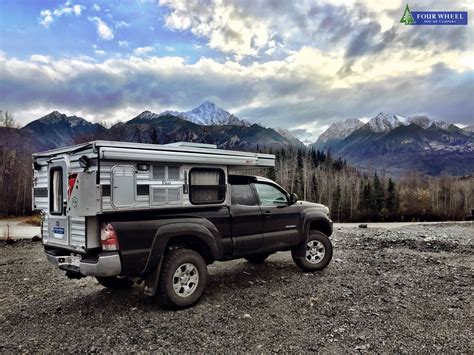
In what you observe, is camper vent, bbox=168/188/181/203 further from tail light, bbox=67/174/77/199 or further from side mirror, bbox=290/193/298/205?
side mirror, bbox=290/193/298/205

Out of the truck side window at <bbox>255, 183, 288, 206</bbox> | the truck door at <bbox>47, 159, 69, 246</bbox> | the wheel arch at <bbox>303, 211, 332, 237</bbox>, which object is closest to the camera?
the truck door at <bbox>47, 159, 69, 246</bbox>

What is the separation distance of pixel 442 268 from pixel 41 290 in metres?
8.56

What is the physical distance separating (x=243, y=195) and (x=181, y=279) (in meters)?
1.98

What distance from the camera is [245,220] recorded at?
650 cm

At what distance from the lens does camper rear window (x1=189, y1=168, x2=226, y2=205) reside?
5.87m

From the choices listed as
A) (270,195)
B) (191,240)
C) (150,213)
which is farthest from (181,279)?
(270,195)

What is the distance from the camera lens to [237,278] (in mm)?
7266

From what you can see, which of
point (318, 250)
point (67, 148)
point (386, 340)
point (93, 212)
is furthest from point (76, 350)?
point (318, 250)

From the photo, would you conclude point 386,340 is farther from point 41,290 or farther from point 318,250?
point 41,290

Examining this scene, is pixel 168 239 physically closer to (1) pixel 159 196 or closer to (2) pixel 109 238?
(1) pixel 159 196

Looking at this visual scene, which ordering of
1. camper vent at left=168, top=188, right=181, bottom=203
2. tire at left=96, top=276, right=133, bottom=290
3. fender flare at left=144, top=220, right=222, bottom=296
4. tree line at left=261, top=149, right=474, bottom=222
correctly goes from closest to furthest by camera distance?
fender flare at left=144, top=220, right=222, bottom=296 → camper vent at left=168, top=188, right=181, bottom=203 → tire at left=96, top=276, right=133, bottom=290 → tree line at left=261, top=149, right=474, bottom=222

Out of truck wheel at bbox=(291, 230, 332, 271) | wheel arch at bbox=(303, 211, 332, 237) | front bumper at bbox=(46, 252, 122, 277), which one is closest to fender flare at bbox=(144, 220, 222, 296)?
front bumper at bbox=(46, 252, 122, 277)

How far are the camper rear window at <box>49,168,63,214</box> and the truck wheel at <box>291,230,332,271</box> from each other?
4.52 metres

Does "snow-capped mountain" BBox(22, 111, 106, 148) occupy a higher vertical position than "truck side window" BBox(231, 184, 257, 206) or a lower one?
higher
